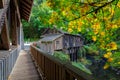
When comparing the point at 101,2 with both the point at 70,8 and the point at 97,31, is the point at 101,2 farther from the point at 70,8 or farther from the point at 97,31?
the point at 97,31

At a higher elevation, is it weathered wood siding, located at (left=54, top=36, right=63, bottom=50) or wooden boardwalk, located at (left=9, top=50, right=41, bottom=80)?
weathered wood siding, located at (left=54, top=36, right=63, bottom=50)

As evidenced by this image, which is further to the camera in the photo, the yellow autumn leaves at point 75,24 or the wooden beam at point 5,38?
the yellow autumn leaves at point 75,24

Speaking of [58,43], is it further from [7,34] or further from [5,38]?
[7,34]

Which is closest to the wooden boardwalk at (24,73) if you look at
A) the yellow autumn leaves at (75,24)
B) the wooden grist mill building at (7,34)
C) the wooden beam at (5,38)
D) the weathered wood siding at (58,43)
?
the wooden grist mill building at (7,34)

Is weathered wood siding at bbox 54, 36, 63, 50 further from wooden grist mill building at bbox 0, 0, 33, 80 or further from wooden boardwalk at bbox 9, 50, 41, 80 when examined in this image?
wooden boardwalk at bbox 9, 50, 41, 80

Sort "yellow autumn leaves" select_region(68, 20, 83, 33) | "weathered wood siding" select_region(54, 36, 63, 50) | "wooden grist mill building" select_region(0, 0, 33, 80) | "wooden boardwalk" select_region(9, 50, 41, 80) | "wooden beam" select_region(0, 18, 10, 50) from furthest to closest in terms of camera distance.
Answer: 1. "weathered wood siding" select_region(54, 36, 63, 50)
2. "wooden boardwalk" select_region(9, 50, 41, 80)
3. "yellow autumn leaves" select_region(68, 20, 83, 33)
4. "wooden beam" select_region(0, 18, 10, 50)
5. "wooden grist mill building" select_region(0, 0, 33, 80)

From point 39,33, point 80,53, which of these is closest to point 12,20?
point 80,53

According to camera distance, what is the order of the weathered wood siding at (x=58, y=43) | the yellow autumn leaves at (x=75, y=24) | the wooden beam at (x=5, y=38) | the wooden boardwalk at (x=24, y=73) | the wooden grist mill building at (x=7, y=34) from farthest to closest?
the weathered wood siding at (x=58, y=43), the wooden boardwalk at (x=24, y=73), the yellow autumn leaves at (x=75, y=24), the wooden beam at (x=5, y=38), the wooden grist mill building at (x=7, y=34)

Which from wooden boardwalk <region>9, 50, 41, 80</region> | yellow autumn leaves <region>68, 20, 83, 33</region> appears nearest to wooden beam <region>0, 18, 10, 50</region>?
wooden boardwalk <region>9, 50, 41, 80</region>

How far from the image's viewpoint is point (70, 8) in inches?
292

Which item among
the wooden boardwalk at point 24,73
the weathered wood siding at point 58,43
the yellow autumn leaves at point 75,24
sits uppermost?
the yellow autumn leaves at point 75,24

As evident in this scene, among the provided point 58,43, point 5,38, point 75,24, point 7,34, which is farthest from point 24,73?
point 58,43

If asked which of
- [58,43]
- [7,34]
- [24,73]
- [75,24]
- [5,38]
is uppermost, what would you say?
[75,24]

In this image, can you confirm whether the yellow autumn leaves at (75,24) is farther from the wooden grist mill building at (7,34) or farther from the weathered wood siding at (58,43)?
the weathered wood siding at (58,43)
